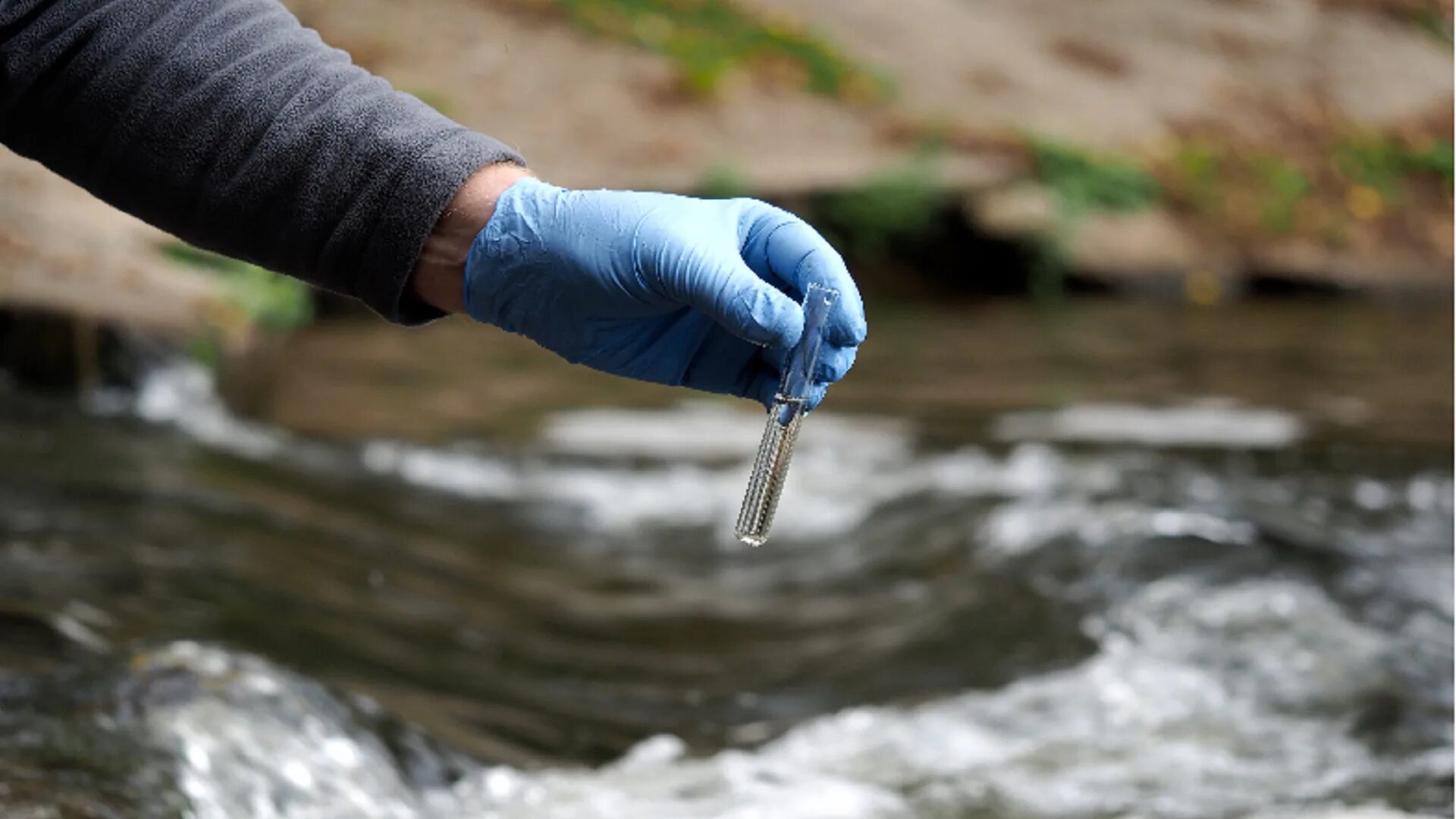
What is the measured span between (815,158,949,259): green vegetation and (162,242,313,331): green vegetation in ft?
11.5

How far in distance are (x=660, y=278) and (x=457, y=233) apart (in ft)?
0.86

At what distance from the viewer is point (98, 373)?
17.3ft

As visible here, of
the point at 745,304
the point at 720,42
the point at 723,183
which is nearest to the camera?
the point at 745,304

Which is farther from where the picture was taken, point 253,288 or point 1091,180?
point 1091,180

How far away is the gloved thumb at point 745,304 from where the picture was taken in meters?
1.81

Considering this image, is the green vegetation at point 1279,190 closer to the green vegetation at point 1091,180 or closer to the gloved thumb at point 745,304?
the green vegetation at point 1091,180

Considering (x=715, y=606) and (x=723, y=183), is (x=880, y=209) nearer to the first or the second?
(x=723, y=183)

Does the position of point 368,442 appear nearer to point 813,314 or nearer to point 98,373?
point 98,373

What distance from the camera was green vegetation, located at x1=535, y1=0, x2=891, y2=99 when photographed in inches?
414

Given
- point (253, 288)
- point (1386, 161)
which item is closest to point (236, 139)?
point (253, 288)

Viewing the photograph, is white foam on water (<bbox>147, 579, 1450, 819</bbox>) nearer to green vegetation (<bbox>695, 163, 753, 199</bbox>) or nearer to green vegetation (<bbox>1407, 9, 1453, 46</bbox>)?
green vegetation (<bbox>695, 163, 753, 199</bbox>)

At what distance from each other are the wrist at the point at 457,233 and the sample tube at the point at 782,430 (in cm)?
41

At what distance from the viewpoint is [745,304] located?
1.81 meters

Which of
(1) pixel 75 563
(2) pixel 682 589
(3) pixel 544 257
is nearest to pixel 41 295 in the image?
(1) pixel 75 563
